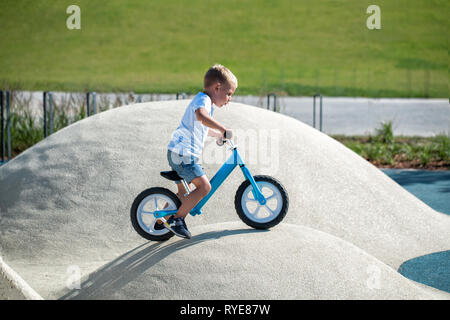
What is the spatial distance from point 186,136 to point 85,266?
1.98m

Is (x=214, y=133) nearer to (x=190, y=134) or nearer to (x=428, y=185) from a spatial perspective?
(x=190, y=134)

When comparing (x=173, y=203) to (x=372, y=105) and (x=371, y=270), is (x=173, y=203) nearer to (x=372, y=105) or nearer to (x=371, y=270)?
(x=371, y=270)

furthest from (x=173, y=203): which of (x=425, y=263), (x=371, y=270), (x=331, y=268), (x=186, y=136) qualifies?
(x=425, y=263)

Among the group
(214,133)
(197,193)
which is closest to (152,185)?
(214,133)

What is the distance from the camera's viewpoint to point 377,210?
22.2 feet

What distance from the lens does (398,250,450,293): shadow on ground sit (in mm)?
5363

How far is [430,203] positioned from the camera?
8609 millimetres

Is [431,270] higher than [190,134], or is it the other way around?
[190,134]

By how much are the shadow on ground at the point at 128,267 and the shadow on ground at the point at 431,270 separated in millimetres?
1855

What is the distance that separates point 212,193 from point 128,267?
90cm
